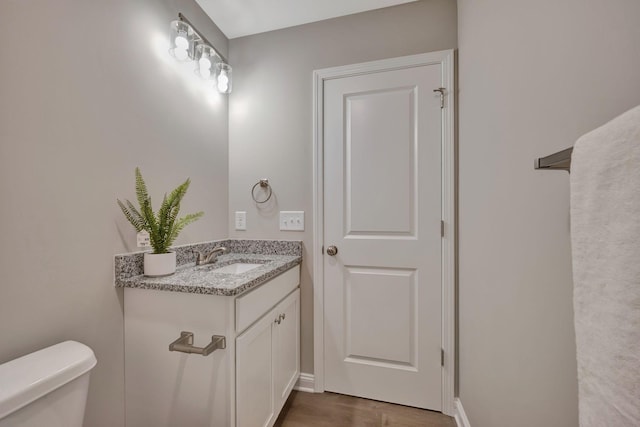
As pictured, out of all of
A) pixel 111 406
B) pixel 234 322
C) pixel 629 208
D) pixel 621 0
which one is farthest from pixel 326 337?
pixel 621 0

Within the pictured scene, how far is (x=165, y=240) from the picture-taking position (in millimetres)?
1227

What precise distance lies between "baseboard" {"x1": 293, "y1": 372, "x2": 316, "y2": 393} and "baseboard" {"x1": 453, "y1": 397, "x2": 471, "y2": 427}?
2.83 feet

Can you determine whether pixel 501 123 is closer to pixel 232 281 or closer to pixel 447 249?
pixel 447 249

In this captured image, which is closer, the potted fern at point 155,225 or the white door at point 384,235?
the potted fern at point 155,225

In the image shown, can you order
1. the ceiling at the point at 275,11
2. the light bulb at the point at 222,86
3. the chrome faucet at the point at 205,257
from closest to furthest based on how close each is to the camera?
the chrome faucet at the point at 205,257 → the ceiling at the point at 275,11 → the light bulb at the point at 222,86

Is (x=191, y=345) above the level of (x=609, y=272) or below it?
below

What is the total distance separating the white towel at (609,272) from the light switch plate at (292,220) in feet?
4.80

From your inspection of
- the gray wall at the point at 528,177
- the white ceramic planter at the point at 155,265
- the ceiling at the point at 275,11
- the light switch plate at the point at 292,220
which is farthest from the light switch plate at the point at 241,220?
the gray wall at the point at 528,177

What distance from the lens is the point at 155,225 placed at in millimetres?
1190

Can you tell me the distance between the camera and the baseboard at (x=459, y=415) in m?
1.41

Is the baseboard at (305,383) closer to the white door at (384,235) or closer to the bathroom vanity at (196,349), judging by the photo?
the white door at (384,235)

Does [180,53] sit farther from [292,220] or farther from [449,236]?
[449,236]

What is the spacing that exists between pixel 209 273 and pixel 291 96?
4.21ft

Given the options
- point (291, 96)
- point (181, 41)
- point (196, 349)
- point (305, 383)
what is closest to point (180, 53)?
point (181, 41)
